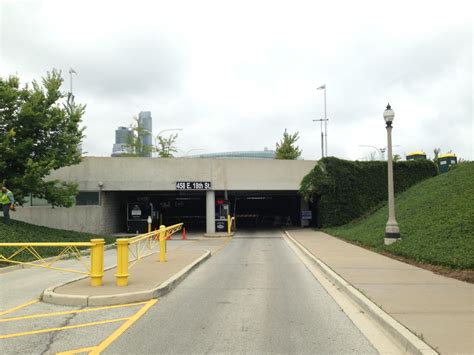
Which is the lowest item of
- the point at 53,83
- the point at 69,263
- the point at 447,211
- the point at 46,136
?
the point at 69,263

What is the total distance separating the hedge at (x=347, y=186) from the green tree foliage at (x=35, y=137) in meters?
16.6

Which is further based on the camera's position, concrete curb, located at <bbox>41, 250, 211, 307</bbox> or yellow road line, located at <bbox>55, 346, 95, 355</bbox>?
concrete curb, located at <bbox>41, 250, 211, 307</bbox>

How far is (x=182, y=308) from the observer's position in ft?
25.4

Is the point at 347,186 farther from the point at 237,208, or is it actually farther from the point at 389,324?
the point at 389,324

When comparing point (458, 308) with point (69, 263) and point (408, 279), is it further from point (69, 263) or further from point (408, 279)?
point (69, 263)

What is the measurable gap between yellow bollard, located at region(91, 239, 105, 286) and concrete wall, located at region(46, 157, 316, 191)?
21963 mm

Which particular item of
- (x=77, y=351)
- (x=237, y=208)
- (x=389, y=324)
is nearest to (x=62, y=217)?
(x=237, y=208)

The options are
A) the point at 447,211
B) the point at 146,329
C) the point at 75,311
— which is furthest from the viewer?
the point at 447,211

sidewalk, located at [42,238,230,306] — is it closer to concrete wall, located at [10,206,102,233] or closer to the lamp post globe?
the lamp post globe

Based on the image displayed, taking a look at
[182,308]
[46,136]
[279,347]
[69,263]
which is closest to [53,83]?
[46,136]

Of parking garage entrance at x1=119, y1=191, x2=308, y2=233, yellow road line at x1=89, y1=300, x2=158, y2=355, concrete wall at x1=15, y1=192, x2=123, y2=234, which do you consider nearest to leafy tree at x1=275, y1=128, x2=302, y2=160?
parking garage entrance at x1=119, y1=191, x2=308, y2=233

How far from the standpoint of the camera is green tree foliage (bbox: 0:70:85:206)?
1994cm

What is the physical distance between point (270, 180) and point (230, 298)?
24224 mm

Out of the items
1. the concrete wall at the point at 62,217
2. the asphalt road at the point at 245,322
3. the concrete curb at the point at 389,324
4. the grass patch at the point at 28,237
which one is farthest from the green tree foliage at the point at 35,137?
the concrete curb at the point at 389,324
